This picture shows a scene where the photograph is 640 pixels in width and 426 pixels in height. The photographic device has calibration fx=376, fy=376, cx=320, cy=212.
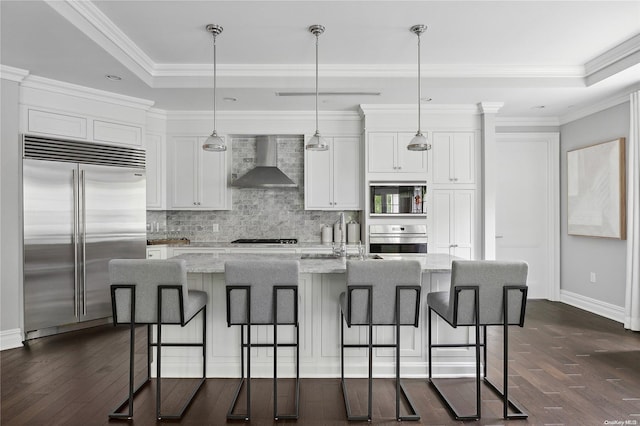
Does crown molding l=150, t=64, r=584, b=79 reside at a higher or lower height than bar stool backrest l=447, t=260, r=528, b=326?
higher

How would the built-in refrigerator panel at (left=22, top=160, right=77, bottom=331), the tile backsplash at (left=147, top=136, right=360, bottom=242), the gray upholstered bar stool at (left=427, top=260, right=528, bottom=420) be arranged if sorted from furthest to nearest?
the tile backsplash at (left=147, top=136, right=360, bottom=242)
the built-in refrigerator panel at (left=22, top=160, right=77, bottom=331)
the gray upholstered bar stool at (left=427, top=260, right=528, bottom=420)

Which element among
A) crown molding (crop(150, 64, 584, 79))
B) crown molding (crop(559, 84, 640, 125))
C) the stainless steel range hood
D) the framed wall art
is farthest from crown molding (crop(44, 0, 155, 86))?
the framed wall art

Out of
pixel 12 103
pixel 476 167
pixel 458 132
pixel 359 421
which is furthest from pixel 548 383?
pixel 12 103

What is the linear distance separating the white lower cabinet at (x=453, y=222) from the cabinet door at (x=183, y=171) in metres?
3.25

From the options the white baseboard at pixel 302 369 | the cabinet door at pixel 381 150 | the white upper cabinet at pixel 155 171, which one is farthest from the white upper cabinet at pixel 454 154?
the white upper cabinet at pixel 155 171

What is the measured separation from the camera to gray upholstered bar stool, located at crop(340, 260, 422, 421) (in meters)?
2.37

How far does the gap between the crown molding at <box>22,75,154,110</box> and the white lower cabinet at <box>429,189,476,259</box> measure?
3.87m

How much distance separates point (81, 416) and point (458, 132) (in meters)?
4.76

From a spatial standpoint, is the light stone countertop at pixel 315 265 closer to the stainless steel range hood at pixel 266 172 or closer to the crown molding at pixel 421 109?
the stainless steel range hood at pixel 266 172

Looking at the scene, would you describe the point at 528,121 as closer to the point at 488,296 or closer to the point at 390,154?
the point at 390,154

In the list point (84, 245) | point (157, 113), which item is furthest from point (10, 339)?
point (157, 113)

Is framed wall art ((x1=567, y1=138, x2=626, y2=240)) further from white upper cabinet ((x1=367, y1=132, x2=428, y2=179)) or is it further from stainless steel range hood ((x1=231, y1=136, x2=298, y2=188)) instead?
stainless steel range hood ((x1=231, y1=136, x2=298, y2=188))

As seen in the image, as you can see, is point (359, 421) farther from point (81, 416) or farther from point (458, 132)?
point (458, 132)

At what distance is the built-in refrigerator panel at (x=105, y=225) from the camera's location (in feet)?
13.6
